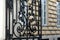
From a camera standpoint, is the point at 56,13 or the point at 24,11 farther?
the point at 56,13

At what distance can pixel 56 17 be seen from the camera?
8578 mm

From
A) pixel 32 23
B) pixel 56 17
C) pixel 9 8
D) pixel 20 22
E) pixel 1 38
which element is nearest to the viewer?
pixel 1 38

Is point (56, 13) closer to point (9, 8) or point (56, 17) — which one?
point (56, 17)

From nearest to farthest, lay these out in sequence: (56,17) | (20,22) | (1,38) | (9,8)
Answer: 1. (1,38)
2. (9,8)
3. (20,22)
4. (56,17)

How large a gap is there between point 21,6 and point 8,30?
0.70 metres

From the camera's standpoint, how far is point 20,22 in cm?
464

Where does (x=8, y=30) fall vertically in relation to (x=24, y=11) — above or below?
below

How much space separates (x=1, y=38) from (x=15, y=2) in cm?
91

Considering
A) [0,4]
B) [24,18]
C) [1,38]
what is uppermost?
[0,4]

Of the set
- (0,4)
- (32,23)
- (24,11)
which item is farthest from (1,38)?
(32,23)

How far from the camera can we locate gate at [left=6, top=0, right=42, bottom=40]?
433 centimetres

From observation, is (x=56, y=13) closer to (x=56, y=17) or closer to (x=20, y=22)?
(x=56, y=17)

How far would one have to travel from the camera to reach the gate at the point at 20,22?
4328 mm

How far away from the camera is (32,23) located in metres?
5.18
